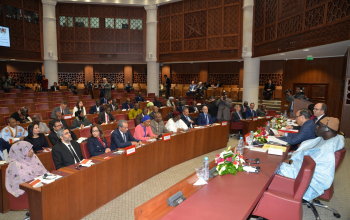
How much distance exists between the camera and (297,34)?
7.84 m

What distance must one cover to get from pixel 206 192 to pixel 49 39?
49.7ft

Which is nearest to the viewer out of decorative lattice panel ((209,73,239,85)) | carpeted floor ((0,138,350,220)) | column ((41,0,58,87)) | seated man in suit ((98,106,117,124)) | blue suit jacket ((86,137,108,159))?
carpeted floor ((0,138,350,220))

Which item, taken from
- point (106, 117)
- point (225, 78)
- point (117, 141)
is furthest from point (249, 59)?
point (117, 141)

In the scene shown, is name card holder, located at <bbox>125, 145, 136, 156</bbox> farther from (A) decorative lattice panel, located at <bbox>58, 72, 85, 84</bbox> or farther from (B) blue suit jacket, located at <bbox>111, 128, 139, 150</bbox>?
(A) decorative lattice panel, located at <bbox>58, 72, 85, 84</bbox>

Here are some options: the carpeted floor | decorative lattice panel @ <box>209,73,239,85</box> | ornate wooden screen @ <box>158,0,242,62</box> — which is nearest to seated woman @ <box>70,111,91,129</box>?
the carpeted floor

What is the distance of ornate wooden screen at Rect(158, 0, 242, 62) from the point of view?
1223cm

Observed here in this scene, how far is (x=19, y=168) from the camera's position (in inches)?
144

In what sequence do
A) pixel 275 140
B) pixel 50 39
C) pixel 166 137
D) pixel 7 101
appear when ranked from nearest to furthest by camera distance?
pixel 275 140 → pixel 166 137 → pixel 7 101 → pixel 50 39

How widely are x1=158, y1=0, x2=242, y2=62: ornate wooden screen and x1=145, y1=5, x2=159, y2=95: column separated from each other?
0.31 meters

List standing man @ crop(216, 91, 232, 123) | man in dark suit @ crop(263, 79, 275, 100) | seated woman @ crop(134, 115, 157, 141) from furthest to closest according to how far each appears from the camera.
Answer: man in dark suit @ crop(263, 79, 275, 100)
standing man @ crop(216, 91, 232, 123)
seated woman @ crop(134, 115, 157, 141)

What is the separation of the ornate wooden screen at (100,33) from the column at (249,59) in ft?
23.0

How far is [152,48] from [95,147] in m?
11.2

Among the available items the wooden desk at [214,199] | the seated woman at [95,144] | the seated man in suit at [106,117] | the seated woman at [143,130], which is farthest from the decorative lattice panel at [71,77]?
the wooden desk at [214,199]

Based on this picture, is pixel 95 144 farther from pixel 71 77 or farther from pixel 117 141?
pixel 71 77
